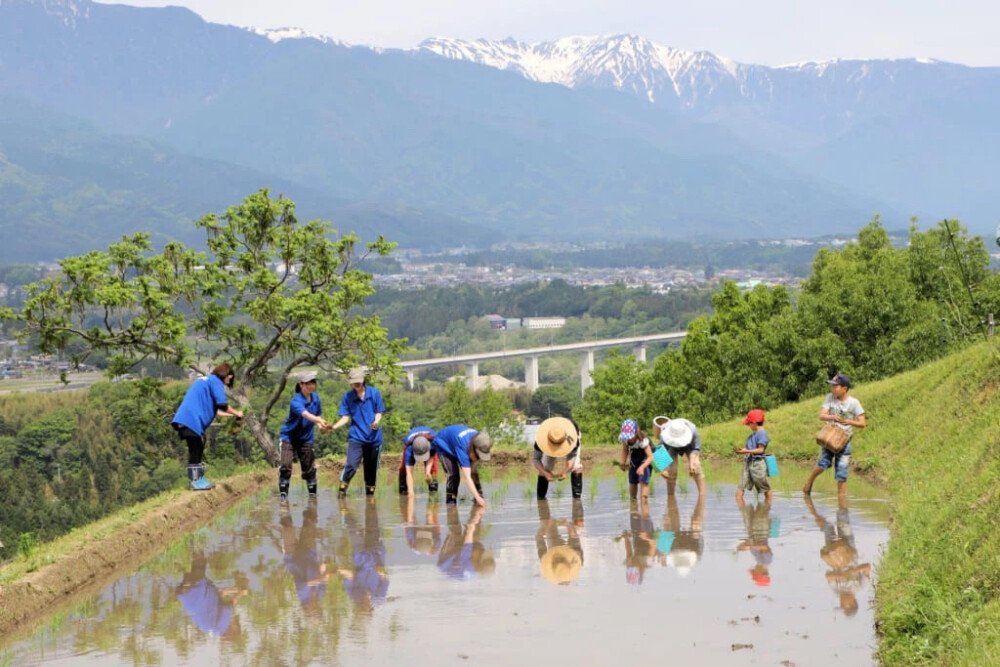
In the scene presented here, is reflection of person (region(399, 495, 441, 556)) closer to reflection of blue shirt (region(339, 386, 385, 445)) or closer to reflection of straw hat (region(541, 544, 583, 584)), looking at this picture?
reflection of blue shirt (region(339, 386, 385, 445))

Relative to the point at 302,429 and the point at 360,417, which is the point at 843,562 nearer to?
the point at 360,417

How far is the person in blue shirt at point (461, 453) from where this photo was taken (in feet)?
57.3

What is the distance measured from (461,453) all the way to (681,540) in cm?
398

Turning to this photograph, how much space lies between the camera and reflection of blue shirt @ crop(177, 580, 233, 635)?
10883 millimetres

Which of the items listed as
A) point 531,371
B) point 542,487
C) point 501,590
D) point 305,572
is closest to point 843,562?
point 501,590

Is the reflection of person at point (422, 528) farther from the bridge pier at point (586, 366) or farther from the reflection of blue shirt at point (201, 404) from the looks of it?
the bridge pier at point (586, 366)

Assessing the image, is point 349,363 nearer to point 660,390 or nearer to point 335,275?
point 335,275

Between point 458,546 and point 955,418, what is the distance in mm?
7366

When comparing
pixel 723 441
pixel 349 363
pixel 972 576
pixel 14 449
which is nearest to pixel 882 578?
pixel 972 576

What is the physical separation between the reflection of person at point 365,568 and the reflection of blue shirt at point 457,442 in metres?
1.30

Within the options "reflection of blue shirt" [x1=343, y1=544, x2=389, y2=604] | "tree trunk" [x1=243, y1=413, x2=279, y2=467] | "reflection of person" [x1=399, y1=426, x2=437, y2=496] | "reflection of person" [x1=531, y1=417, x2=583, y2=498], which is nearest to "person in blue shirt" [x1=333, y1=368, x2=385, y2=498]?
"reflection of person" [x1=399, y1=426, x2=437, y2=496]

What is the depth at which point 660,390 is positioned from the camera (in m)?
58.3

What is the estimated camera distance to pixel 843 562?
41.9 ft

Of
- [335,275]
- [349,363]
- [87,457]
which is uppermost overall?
[335,275]
